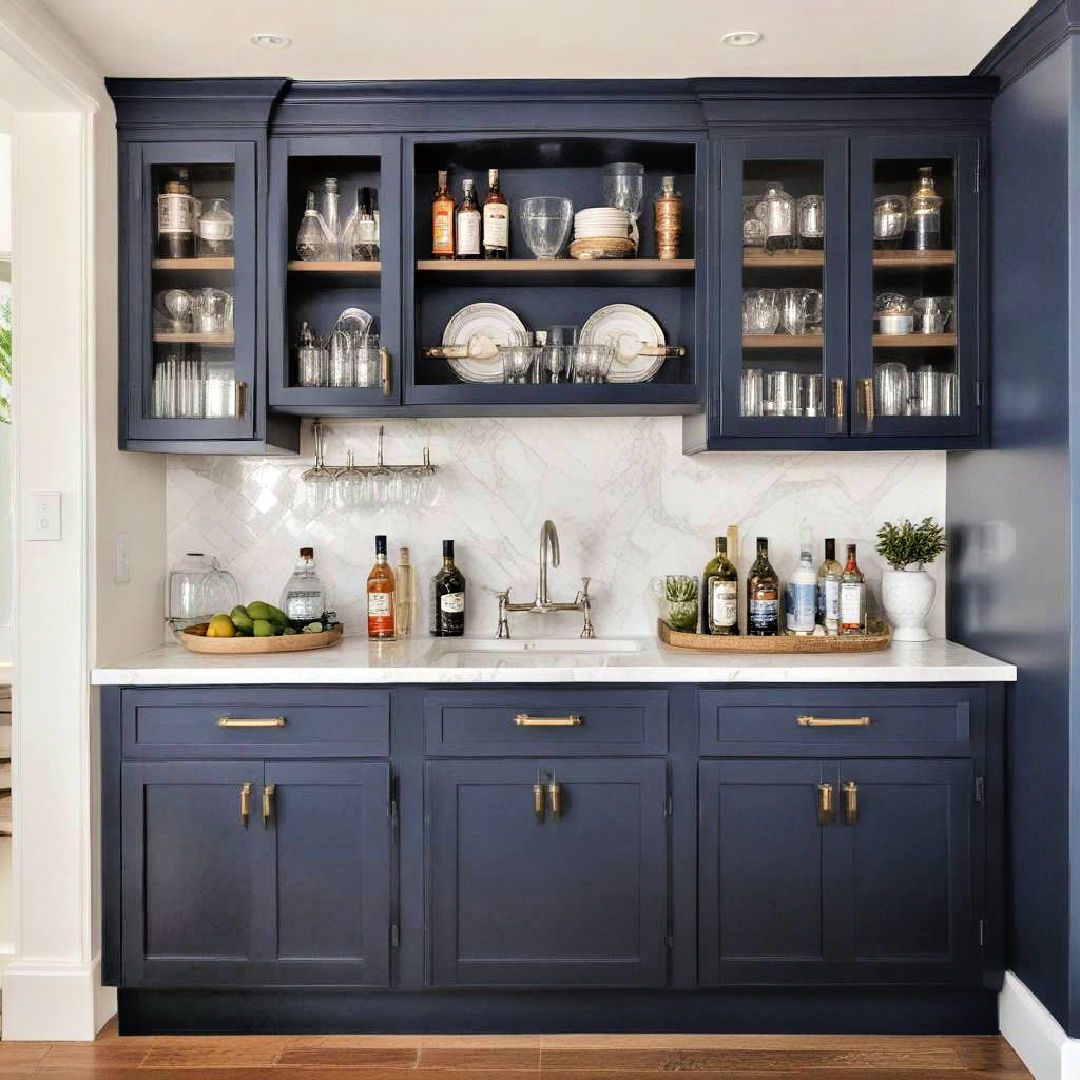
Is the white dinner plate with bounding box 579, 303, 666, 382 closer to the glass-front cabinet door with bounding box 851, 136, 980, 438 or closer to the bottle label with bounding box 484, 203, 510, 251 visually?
the bottle label with bounding box 484, 203, 510, 251

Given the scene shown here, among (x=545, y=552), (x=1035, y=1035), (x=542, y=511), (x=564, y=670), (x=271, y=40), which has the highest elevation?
(x=271, y=40)

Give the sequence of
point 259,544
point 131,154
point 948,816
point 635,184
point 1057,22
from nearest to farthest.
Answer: point 1057,22
point 948,816
point 131,154
point 635,184
point 259,544

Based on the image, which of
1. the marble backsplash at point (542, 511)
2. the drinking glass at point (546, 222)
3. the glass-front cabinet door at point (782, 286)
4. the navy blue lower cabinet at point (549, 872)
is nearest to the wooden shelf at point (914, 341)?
the glass-front cabinet door at point (782, 286)

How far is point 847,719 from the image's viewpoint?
258cm

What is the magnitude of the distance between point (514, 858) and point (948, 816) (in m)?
1.06

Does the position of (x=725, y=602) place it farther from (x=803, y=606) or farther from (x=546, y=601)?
(x=546, y=601)

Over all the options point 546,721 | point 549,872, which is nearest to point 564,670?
point 546,721

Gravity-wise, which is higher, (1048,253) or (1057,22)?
(1057,22)

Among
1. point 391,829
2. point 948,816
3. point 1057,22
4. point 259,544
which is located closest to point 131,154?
point 259,544

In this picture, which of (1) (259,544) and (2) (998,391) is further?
(1) (259,544)

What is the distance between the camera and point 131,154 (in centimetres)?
280

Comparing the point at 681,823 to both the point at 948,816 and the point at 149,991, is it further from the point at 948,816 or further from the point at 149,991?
the point at 149,991

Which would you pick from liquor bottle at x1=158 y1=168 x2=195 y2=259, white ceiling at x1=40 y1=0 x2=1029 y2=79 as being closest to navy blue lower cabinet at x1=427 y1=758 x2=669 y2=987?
liquor bottle at x1=158 y1=168 x2=195 y2=259

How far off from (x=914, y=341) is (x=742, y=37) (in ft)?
2.92
